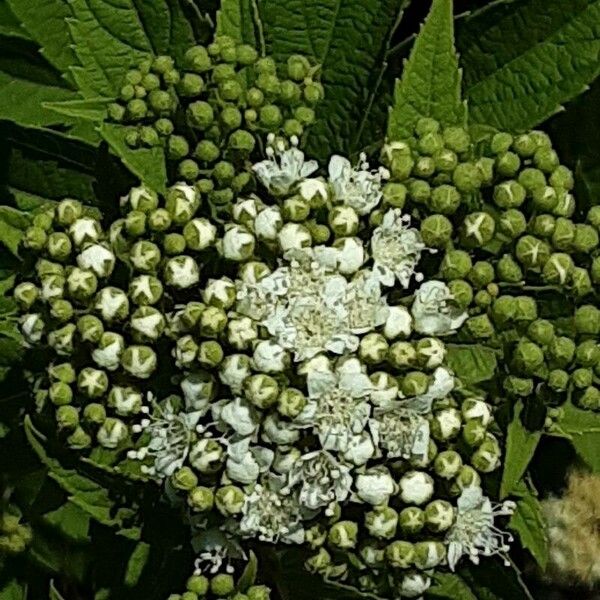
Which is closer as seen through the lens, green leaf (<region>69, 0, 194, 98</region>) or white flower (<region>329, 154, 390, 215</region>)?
white flower (<region>329, 154, 390, 215</region>)

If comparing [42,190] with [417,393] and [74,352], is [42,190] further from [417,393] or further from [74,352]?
[417,393]

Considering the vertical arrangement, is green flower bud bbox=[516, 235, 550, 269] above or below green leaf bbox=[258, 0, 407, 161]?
below

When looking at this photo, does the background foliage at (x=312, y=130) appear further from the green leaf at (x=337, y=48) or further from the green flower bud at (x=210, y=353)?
the green flower bud at (x=210, y=353)

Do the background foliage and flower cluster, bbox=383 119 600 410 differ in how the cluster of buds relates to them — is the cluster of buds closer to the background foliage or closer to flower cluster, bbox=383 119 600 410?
the background foliage

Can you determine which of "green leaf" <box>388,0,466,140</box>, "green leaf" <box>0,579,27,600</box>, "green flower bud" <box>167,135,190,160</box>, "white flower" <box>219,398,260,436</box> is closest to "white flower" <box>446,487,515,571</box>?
"white flower" <box>219,398,260,436</box>

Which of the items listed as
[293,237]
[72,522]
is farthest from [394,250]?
[72,522]

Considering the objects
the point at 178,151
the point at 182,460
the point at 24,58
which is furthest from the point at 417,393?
the point at 24,58
